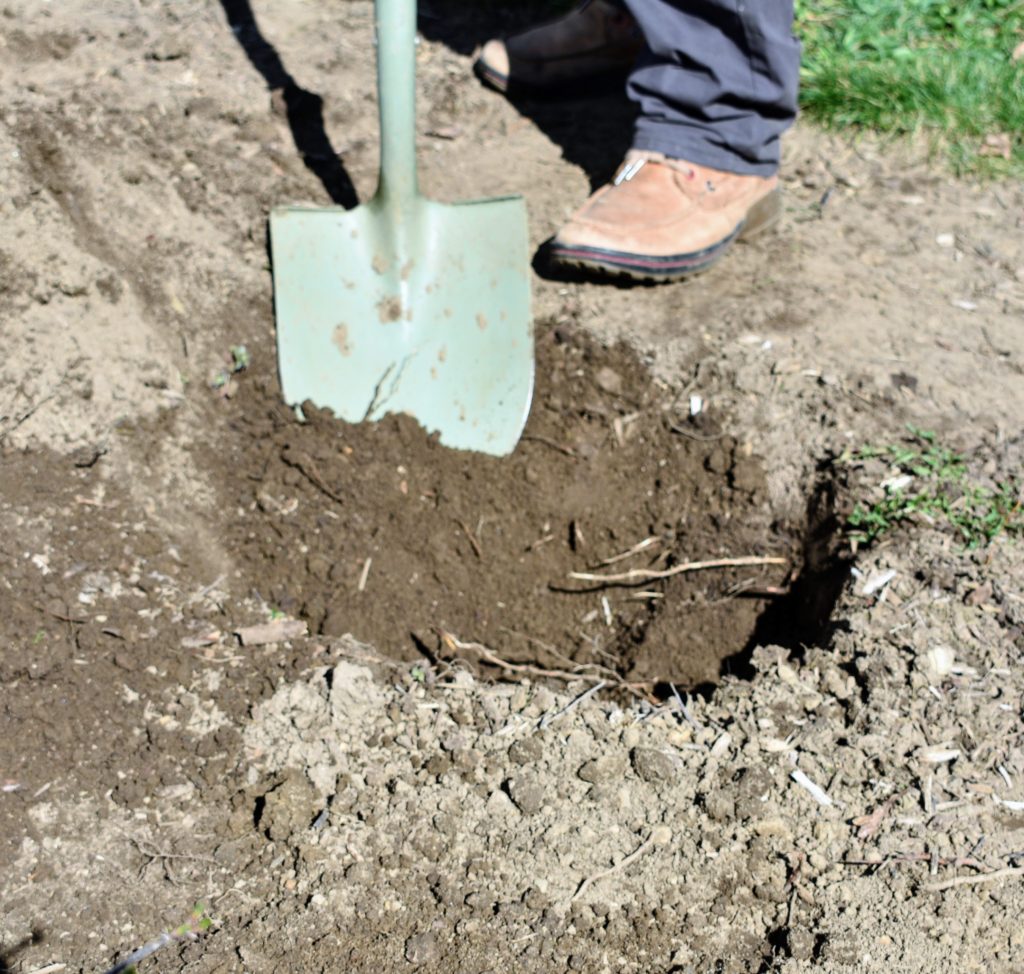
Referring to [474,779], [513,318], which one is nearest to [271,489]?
[513,318]

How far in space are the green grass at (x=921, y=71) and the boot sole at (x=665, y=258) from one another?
0.67 metres

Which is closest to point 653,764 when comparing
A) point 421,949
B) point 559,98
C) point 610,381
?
point 421,949

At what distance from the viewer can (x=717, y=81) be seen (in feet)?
9.62

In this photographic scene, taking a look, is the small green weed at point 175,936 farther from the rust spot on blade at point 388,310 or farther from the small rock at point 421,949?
the rust spot on blade at point 388,310

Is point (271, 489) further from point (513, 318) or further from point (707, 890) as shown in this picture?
point (707, 890)

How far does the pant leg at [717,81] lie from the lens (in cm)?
288

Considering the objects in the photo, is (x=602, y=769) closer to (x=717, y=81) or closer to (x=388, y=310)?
(x=388, y=310)

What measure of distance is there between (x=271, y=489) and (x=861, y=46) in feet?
8.32

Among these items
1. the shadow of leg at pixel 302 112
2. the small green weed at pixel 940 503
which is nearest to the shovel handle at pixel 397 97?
the shadow of leg at pixel 302 112

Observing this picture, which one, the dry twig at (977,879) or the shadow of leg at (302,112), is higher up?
the shadow of leg at (302,112)

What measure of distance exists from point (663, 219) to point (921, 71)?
128 centimetres

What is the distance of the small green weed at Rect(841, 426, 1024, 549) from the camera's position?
7.81 ft

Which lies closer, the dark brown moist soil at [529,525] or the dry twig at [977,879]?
the dry twig at [977,879]

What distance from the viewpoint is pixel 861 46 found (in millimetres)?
3748
